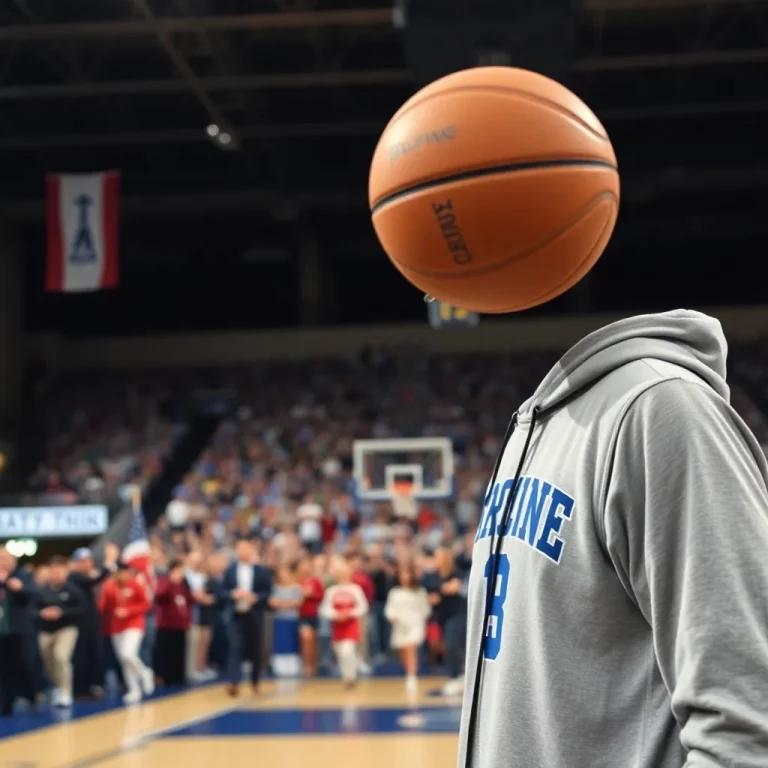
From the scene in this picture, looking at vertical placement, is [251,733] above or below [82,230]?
below

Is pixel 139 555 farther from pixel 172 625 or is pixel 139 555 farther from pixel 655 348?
pixel 655 348

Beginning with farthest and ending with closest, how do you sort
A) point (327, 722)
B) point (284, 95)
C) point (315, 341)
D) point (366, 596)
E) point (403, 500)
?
point (315, 341) < point (284, 95) < point (403, 500) < point (366, 596) < point (327, 722)

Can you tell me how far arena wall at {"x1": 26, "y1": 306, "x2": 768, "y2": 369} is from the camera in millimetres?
22891

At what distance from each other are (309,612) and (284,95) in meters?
9.24

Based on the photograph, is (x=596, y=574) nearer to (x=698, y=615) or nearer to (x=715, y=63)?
(x=698, y=615)

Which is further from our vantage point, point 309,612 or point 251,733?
point 309,612

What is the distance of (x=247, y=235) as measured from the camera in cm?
2495

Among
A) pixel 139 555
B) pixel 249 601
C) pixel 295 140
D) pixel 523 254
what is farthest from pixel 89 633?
pixel 523 254

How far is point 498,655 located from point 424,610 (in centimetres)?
1175

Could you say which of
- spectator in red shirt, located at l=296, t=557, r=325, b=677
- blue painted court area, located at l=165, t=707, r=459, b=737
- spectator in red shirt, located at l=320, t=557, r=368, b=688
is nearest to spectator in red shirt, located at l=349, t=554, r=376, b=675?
spectator in red shirt, located at l=296, t=557, r=325, b=677

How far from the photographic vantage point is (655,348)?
4.83 ft

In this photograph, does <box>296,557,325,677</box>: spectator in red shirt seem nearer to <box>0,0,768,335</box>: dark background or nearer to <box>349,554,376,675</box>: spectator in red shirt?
<box>349,554,376,675</box>: spectator in red shirt

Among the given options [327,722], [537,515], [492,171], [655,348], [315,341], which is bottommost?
[327,722]

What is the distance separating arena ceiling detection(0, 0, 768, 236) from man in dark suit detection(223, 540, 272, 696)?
700 centimetres
